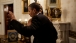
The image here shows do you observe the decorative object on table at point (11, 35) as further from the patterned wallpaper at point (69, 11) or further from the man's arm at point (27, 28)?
the man's arm at point (27, 28)

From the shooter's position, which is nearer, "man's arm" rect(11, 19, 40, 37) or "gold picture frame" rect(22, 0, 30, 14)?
"man's arm" rect(11, 19, 40, 37)

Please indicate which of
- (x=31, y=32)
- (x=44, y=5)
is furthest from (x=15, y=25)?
(x=44, y=5)

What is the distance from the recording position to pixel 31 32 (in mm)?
1169

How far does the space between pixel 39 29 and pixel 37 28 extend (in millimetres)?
56

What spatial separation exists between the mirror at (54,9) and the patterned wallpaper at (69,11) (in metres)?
0.10

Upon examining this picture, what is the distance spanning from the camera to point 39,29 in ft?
4.09

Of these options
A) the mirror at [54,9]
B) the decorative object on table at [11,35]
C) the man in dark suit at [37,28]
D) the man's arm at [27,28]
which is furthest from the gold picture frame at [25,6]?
the man's arm at [27,28]

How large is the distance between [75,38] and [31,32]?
166 cm

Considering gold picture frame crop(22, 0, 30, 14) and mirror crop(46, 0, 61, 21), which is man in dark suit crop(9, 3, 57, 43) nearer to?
mirror crop(46, 0, 61, 21)

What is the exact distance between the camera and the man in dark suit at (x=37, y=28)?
1.17m

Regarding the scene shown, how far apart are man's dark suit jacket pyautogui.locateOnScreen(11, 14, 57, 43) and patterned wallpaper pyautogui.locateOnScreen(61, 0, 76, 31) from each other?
1410mm

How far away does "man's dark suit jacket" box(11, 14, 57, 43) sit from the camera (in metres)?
1.17

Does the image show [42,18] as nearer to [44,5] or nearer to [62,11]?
[62,11]

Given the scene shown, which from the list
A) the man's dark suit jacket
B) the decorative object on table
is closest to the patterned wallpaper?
the decorative object on table
